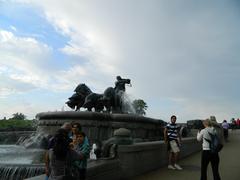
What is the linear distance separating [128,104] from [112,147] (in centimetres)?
1746

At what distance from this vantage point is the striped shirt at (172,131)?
38.7 ft

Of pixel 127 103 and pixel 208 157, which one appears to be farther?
pixel 127 103

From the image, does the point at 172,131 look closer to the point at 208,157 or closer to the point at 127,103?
the point at 208,157

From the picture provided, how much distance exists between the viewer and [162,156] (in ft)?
43.4

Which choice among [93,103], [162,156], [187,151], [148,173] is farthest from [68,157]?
[93,103]

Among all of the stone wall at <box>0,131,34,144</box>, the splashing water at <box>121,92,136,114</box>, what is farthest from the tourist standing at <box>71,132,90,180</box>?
the stone wall at <box>0,131,34,144</box>

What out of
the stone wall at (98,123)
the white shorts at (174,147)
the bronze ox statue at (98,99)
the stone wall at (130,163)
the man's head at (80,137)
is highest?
the bronze ox statue at (98,99)

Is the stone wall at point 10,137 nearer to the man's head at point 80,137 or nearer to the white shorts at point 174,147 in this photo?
the white shorts at point 174,147

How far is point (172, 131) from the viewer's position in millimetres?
11859

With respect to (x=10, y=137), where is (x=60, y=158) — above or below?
below

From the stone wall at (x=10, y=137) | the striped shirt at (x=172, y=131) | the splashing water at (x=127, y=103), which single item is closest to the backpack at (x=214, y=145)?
the striped shirt at (x=172, y=131)

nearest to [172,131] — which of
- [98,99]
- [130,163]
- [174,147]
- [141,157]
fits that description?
[174,147]

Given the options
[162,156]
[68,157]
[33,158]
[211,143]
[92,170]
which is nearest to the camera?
[68,157]

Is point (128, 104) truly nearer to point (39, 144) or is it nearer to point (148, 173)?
point (39, 144)
